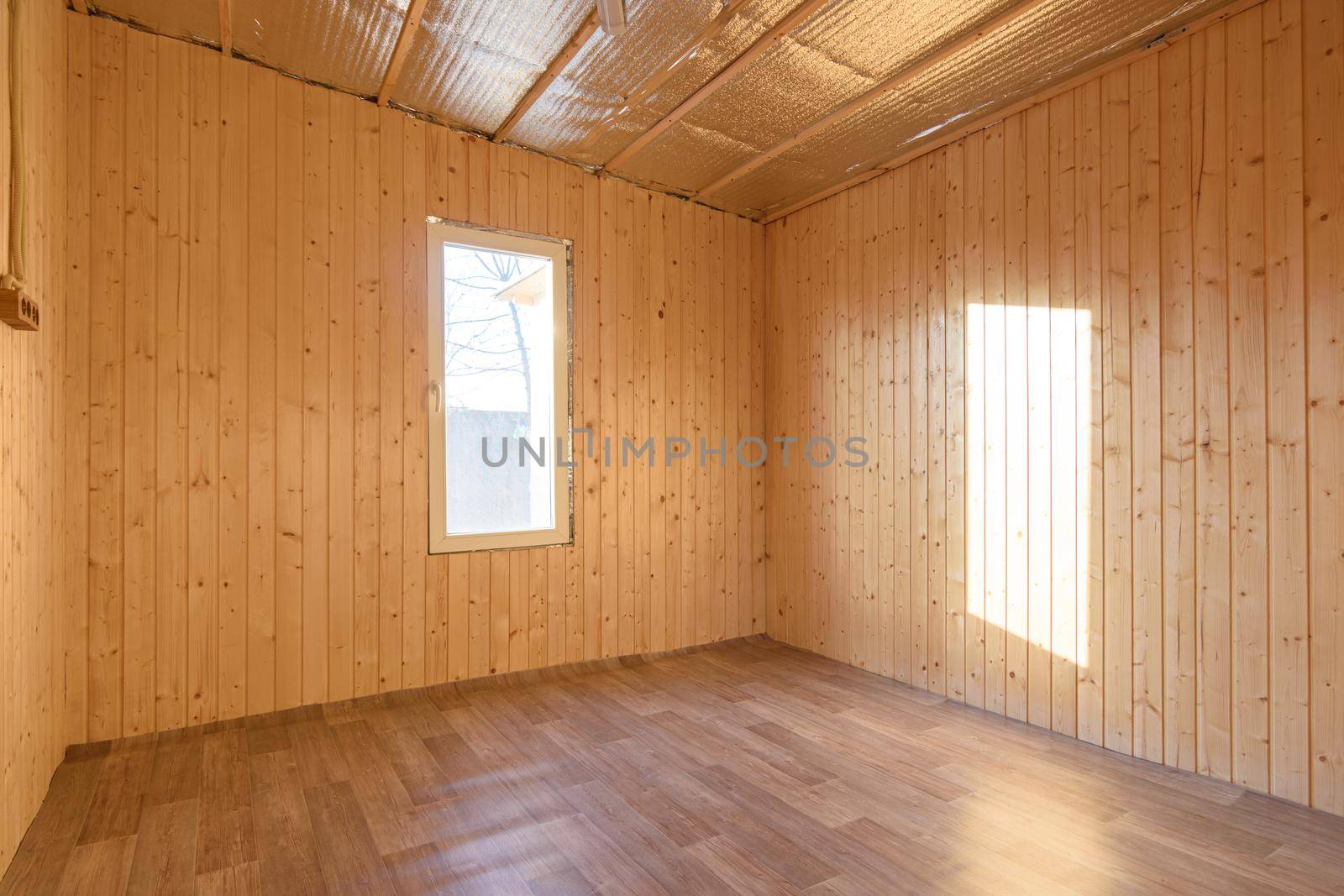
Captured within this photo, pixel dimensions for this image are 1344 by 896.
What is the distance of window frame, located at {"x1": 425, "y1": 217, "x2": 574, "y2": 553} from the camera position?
3.65 metres

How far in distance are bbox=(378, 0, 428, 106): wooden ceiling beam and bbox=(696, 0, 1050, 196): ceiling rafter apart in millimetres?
1789

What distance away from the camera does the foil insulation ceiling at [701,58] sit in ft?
9.05

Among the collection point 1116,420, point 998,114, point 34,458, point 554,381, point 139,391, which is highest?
point 998,114

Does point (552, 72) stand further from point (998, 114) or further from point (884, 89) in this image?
point (998, 114)

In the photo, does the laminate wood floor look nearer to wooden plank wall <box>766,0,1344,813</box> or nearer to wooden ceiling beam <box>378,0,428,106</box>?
wooden plank wall <box>766,0,1344,813</box>

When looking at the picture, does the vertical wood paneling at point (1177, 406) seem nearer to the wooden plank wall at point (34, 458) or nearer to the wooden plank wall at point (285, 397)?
the wooden plank wall at point (285, 397)

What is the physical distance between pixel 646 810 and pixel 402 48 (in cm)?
302

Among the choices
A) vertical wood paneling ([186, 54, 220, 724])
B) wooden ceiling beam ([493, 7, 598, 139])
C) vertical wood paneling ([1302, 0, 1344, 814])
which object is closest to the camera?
vertical wood paneling ([1302, 0, 1344, 814])

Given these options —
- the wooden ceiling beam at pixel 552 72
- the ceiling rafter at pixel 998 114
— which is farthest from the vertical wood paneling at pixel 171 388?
the ceiling rafter at pixel 998 114

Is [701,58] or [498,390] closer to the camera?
[701,58]

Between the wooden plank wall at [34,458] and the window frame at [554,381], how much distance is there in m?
1.39

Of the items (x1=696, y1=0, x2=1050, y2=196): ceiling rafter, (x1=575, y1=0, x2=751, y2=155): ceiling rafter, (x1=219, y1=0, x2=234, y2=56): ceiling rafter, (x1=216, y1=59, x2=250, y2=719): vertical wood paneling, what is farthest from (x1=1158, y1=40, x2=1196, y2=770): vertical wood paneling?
(x1=216, y1=59, x2=250, y2=719): vertical wood paneling

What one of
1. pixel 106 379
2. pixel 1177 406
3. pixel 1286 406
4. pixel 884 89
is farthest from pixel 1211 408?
pixel 106 379

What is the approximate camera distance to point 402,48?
3.02 meters
